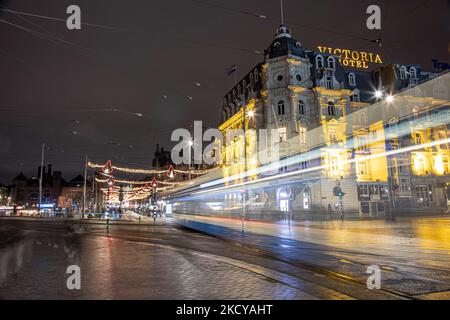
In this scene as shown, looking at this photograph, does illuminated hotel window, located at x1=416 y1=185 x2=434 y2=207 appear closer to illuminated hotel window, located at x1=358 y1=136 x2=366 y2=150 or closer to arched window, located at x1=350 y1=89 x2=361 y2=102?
illuminated hotel window, located at x1=358 y1=136 x2=366 y2=150

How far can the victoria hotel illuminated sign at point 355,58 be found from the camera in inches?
2044

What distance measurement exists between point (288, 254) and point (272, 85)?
38.2 m

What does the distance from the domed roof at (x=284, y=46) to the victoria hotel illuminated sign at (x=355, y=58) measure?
4.01 m

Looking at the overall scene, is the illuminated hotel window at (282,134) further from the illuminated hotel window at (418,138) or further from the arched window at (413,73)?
the arched window at (413,73)

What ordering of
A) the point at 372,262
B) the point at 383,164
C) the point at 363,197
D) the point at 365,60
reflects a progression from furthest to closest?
the point at 365,60, the point at 383,164, the point at 363,197, the point at 372,262

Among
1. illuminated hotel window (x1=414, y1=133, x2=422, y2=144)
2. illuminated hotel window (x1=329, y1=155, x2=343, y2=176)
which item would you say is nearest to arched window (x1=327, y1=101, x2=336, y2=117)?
illuminated hotel window (x1=329, y1=155, x2=343, y2=176)

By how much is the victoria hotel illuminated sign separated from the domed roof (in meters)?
4.01

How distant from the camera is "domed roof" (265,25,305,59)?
48.3 m

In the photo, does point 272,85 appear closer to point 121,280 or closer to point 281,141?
point 281,141

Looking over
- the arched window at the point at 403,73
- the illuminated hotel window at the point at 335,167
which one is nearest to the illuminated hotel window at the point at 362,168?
the illuminated hotel window at the point at 335,167

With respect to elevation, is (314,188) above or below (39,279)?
above

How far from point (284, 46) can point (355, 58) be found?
1190 cm

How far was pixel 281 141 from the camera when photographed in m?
46.8

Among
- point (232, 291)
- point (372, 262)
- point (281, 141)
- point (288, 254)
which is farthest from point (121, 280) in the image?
point (281, 141)
